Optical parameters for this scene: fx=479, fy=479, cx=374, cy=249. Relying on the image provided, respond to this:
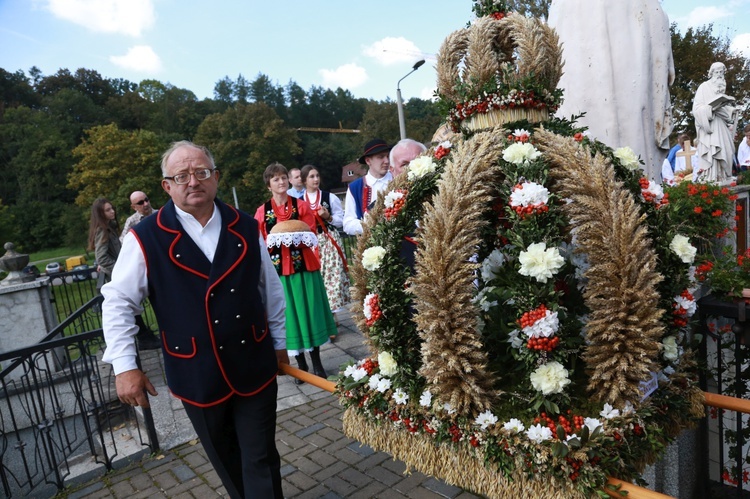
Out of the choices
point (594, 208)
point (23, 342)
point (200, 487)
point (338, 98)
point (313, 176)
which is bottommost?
point (200, 487)

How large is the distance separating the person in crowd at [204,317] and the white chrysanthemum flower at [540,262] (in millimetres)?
1553

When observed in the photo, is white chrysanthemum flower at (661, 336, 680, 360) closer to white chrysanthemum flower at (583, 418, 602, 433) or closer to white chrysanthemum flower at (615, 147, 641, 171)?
white chrysanthemum flower at (583, 418, 602, 433)

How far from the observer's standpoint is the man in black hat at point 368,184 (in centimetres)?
564

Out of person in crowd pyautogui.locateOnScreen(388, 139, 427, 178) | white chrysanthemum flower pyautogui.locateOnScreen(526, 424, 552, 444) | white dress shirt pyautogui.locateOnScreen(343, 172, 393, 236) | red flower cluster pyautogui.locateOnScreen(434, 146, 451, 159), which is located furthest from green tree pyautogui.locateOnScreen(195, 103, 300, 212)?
white chrysanthemum flower pyautogui.locateOnScreen(526, 424, 552, 444)

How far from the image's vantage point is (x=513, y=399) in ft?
6.64

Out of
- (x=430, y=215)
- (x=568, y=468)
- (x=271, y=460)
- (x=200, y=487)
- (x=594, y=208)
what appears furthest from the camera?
(x=200, y=487)

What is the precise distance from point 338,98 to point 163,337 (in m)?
88.7

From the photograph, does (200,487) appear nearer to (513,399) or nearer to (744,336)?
(513,399)

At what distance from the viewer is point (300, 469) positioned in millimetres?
3863

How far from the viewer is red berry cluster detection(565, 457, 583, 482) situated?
67.1 inches

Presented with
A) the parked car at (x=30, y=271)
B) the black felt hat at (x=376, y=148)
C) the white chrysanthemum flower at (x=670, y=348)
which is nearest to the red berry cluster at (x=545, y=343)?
the white chrysanthemum flower at (x=670, y=348)

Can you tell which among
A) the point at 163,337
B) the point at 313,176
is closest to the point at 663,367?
the point at 163,337

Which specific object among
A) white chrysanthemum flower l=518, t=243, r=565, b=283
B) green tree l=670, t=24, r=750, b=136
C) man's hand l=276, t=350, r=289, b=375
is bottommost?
man's hand l=276, t=350, r=289, b=375

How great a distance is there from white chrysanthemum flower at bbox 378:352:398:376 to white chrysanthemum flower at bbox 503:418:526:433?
1.84 feet
